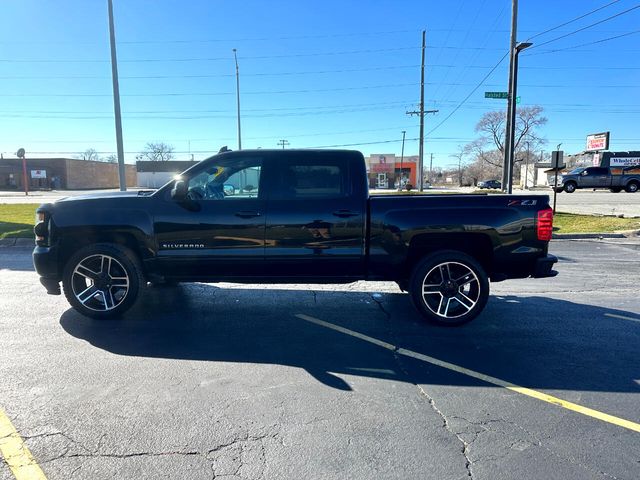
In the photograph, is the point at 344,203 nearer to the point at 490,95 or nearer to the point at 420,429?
the point at 420,429

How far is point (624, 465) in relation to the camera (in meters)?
2.50

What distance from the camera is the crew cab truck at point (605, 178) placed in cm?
3691

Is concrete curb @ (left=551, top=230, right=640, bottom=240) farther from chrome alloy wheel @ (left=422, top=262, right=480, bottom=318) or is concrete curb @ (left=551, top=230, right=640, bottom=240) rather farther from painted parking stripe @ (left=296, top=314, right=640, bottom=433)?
painted parking stripe @ (left=296, top=314, right=640, bottom=433)

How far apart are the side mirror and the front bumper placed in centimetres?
155

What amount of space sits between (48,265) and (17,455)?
9.22ft

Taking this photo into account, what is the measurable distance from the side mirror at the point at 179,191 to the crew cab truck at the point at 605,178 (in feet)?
128

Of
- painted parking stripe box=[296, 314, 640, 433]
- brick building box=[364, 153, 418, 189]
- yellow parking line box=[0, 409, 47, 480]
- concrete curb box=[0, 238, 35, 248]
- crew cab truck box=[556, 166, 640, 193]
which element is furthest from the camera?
brick building box=[364, 153, 418, 189]

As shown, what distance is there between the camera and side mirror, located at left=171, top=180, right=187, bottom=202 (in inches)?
182

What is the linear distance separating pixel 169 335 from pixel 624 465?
13.0ft

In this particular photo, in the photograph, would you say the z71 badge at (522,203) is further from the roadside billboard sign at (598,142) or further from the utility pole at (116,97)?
the roadside billboard sign at (598,142)

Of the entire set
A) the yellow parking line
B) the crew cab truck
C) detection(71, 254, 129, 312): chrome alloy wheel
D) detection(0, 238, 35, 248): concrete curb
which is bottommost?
the yellow parking line

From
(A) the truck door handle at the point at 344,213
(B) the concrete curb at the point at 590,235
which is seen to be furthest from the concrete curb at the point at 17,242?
(B) the concrete curb at the point at 590,235

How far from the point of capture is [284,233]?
4.79 metres

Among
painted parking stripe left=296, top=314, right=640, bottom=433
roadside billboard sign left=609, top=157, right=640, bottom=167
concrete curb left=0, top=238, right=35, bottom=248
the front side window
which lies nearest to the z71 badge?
painted parking stripe left=296, top=314, right=640, bottom=433
